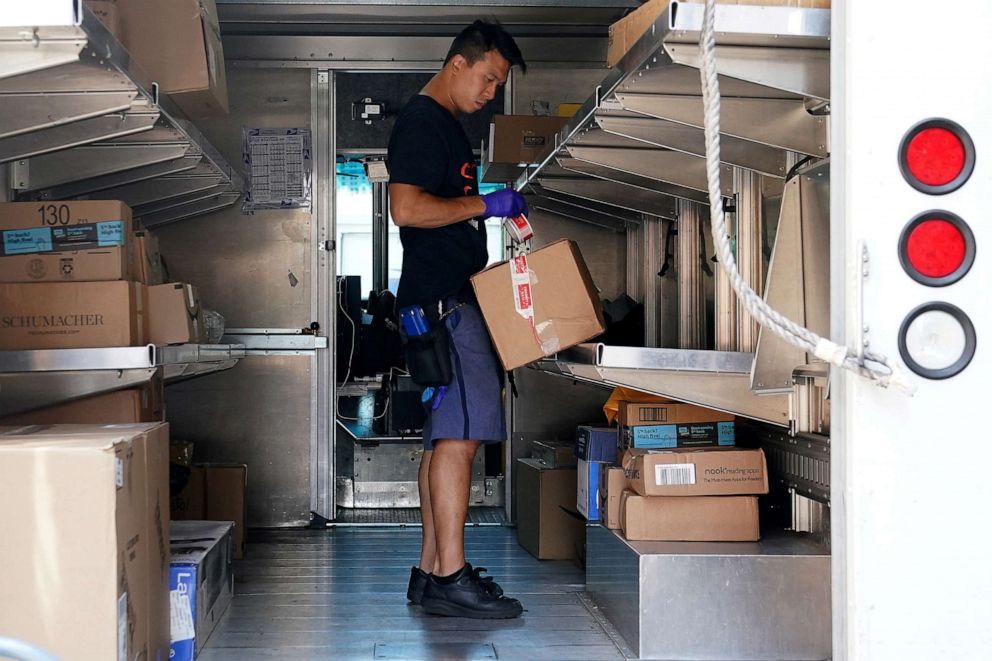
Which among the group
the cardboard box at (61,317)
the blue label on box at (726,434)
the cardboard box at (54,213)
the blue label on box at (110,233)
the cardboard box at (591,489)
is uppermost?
the cardboard box at (54,213)

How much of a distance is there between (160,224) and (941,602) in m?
4.23

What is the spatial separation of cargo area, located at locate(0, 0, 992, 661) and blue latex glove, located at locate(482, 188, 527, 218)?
0.05m

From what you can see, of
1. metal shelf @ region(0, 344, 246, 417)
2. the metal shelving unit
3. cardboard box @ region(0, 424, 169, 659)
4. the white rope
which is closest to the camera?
the white rope

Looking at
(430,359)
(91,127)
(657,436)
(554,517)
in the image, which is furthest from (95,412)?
(554,517)

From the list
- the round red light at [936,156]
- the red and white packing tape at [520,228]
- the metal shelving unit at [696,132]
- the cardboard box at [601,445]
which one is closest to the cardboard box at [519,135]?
the metal shelving unit at [696,132]

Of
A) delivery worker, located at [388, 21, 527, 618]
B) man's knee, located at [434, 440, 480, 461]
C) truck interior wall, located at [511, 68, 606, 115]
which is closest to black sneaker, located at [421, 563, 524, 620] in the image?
delivery worker, located at [388, 21, 527, 618]

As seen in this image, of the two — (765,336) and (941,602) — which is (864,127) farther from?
(765,336)

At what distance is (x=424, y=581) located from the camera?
3223 mm

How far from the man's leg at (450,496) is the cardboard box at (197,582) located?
0.67 m

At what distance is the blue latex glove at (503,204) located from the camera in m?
3.10

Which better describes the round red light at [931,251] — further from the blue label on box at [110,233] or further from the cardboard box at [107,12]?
the blue label on box at [110,233]

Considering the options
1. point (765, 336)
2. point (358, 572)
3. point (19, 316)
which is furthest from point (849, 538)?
point (358, 572)

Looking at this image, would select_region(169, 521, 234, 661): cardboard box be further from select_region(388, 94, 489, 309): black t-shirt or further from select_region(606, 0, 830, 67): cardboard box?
select_region(606, 0, 830, 67): cardboard box

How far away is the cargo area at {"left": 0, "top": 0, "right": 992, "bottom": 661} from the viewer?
4.29ft
